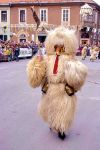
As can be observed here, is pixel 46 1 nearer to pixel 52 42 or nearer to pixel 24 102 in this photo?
pixel 24 102

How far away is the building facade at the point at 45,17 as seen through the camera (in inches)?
2072

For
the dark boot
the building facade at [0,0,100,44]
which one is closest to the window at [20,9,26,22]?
the building facade at [0,0,100,44]

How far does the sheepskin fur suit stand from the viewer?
21.9ft

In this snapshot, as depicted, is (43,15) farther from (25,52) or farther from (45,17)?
(25,52)

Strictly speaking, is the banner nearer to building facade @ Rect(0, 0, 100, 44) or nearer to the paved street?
building facade @ Rect(0, 0, 100, 44)

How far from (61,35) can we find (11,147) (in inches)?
75.9

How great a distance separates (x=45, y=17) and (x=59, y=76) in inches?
1847

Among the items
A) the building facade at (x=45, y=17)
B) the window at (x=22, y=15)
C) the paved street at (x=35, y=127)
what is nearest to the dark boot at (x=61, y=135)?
the paved street at (x=35, y=127)

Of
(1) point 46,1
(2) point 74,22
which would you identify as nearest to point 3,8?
(1) point 46,1

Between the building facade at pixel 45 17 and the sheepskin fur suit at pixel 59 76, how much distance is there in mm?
45217

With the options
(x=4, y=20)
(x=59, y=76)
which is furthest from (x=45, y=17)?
(x=59, y=76)

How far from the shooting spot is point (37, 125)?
25.9 feet

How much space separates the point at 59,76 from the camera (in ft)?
21.9

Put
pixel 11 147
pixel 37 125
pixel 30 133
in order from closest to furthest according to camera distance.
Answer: pixel 11 147 < pixel 30 133 < pixel 37 125
